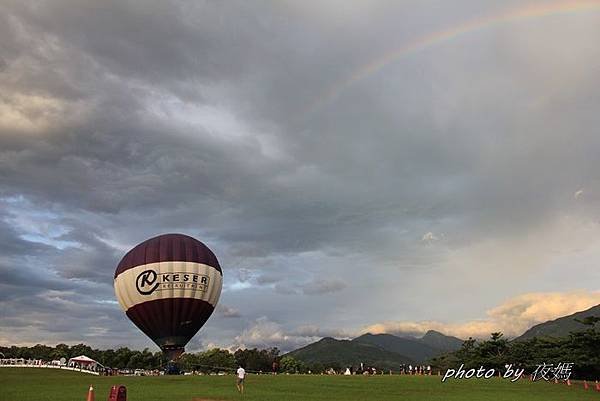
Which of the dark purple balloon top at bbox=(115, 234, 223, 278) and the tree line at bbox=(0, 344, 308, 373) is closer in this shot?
the dark purple balloon top at bbox=(115, 234, 223, 278)

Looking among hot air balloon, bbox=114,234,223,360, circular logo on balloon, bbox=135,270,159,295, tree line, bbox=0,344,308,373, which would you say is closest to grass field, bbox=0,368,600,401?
hot air balloon, bbox=114,234,223,360

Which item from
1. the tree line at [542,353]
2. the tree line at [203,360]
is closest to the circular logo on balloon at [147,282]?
the tree line at [542,353]

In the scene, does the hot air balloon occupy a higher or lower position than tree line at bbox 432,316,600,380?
higher

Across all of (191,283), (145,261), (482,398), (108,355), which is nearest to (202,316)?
(191,283)

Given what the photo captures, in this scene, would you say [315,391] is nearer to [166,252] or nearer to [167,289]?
[167,289]

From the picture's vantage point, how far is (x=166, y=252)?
3054 inches

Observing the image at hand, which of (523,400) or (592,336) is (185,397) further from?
(592,336)

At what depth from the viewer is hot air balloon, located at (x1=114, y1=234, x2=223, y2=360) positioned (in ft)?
248

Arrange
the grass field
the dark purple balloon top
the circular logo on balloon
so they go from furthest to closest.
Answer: the dark purple balloon top
the circular logo on balloon
the grass field

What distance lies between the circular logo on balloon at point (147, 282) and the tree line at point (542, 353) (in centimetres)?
5732

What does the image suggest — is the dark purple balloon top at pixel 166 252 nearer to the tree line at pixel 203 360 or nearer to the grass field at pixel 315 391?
the grass field at pixel 315 391

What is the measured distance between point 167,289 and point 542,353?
196 feet

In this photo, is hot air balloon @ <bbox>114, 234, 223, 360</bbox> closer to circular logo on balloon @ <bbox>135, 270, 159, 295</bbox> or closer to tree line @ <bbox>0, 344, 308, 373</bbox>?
circular logo on balloon @ <bbox>135, 270, 159, 295</bbox>

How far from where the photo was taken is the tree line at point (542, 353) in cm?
7862
